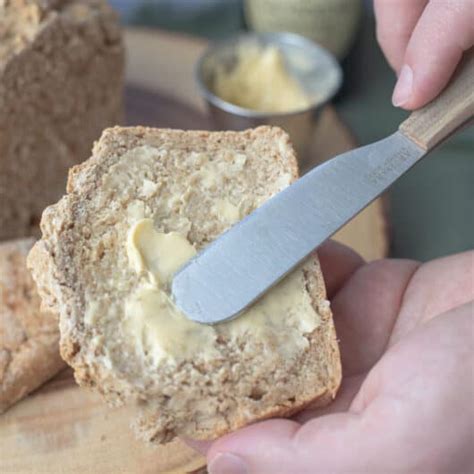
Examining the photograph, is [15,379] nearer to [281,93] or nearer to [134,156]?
[134,156]

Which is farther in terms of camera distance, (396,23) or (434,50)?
(396,23)

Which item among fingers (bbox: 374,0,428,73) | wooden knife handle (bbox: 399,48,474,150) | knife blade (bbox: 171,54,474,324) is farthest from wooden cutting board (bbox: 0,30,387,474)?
wooden knife handle (bbox: 399,48,474,150)

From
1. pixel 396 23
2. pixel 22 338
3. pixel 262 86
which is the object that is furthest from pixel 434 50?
pixel 22 338

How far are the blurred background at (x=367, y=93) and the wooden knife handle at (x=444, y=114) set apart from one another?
848 millimetres

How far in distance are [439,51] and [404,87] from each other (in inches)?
4.9

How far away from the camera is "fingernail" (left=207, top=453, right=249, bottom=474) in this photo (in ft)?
4.92

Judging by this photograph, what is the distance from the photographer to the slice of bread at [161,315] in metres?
1.56

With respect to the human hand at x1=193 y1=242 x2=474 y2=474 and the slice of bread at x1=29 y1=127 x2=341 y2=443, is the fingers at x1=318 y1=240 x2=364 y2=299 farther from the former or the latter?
the human hand at x1=193 y1=242 x2=474 y2=474

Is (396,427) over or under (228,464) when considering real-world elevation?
over

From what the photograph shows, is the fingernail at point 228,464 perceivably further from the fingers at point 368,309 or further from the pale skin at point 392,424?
the fingers at point 368,309

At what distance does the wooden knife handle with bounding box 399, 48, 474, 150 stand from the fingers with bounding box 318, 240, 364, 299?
0.43 metres

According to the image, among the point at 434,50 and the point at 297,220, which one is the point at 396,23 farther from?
the point at 297,220

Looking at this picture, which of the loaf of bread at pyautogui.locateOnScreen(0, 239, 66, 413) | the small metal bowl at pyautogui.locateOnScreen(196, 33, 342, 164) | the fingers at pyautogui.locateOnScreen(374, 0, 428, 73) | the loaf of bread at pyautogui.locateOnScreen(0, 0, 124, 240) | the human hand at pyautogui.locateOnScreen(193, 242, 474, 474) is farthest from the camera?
the small metal bowl at pyautogui.locateOnScreen(196, 33, 342, 164)

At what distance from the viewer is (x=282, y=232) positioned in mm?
1696
